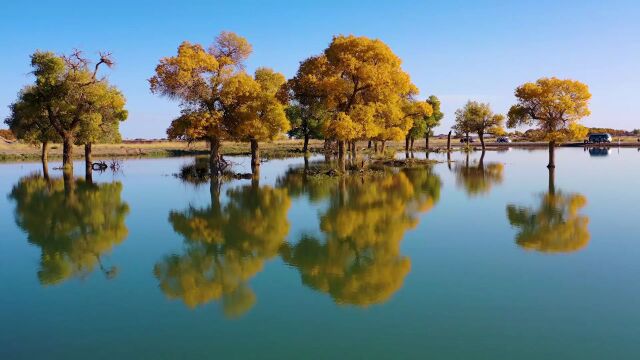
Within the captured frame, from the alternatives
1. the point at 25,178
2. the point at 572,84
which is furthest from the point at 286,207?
the point at 572,84

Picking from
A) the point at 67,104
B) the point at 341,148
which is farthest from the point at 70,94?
the point at 341,148

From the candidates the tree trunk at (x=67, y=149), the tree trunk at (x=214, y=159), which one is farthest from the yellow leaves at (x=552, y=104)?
the tree trunk at (x=67, y=149)

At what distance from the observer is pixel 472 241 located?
1883cm

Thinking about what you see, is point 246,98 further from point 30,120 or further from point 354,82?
point 30,120

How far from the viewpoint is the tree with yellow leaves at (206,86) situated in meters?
46.9

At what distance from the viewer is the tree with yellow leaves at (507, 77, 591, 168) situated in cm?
5278

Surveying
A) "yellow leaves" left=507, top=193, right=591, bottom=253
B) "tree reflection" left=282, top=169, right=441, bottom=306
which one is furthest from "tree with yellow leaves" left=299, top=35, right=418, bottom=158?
"yellow leaves" left=507, top=193, right=591, bottom=253

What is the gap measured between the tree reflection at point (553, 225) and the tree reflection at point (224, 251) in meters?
9.75

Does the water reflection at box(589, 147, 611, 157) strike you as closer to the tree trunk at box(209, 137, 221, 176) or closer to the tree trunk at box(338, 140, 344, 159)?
the tree trunk at box(338, 140, 344, 159)

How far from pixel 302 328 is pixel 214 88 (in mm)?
41805

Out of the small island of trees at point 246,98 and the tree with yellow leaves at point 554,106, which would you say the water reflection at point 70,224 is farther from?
the tree with yellow leaves at point 554,106

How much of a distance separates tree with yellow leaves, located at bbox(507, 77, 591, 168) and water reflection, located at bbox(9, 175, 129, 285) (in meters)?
43.0

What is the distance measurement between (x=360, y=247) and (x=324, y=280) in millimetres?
4186

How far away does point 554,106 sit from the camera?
176 feet
